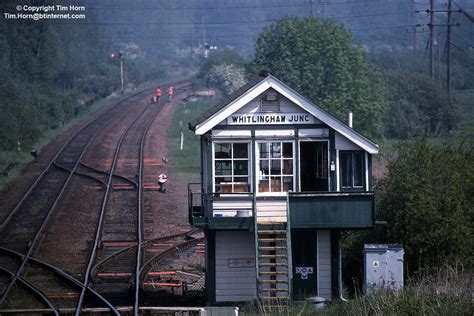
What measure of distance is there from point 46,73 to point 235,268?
49268 millimetres

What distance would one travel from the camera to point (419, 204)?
2130 cm

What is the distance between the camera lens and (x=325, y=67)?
49.8m

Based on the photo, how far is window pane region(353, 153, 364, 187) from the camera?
21422 millimetres

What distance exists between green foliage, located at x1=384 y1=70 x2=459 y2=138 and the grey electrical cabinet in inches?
1438

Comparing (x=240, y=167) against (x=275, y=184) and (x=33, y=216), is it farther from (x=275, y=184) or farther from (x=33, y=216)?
(x=33, y=216)

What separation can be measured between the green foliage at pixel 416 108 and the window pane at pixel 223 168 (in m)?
36.0

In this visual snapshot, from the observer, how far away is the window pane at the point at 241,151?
848 inches

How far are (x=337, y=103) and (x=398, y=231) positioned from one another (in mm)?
25722

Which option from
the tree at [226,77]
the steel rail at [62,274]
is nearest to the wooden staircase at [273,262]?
the steel rail at [62,274]

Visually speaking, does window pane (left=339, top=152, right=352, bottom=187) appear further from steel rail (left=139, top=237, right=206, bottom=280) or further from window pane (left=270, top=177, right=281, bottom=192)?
steel rail (left=139, top=237, right=206, bottom=280)

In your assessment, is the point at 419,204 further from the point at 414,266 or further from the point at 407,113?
the point at 407,113

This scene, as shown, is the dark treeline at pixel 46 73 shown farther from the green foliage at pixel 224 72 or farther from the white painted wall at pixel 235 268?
the white painted wall at pixel 235 268

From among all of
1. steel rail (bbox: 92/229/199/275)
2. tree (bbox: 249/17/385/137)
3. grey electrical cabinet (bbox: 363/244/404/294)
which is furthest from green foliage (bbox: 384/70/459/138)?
grey electrical cabinet (bbox: 363/244/404/294)

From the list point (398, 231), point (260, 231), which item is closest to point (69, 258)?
point (260, 231)
